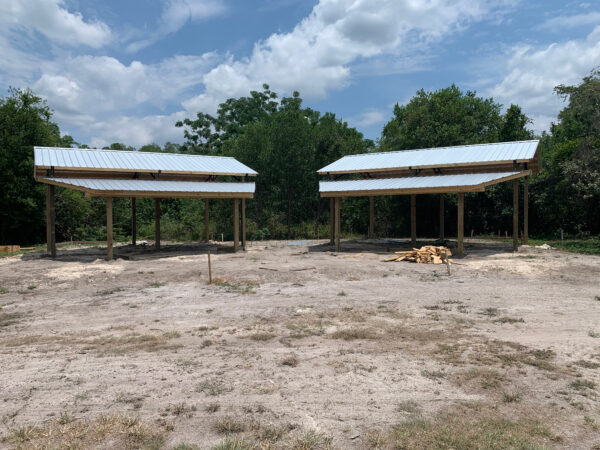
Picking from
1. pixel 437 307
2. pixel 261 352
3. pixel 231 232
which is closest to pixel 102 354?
pixel 261 352

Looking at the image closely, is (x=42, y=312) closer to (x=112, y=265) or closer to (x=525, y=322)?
(x=112, y=265)

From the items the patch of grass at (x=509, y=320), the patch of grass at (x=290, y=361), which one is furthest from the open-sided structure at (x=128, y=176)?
the patch of grass at (x=509, y=320)

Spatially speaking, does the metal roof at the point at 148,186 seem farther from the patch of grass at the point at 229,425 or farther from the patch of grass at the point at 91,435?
the patch of grass at the point at 229,425

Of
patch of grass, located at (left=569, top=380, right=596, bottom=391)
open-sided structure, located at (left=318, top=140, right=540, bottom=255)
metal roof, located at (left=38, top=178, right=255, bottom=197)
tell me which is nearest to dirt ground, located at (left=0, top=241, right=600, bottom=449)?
patch of grass, located at (left=569, top=380, right=596, bottom=391)

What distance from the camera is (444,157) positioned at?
73.4 feet

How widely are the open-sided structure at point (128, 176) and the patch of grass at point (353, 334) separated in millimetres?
11992

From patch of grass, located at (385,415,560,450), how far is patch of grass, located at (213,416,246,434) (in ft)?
4.58

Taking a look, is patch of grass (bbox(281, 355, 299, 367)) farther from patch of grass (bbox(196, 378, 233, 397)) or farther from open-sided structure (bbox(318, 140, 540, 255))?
open-sided structure (bbox(318, 140, 540, 255))

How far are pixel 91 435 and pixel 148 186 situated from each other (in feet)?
53.6

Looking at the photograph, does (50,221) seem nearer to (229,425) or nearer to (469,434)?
(229,425)

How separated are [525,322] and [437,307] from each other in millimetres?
1790

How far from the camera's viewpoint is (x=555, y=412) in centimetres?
462

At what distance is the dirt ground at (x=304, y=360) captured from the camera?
4328 mm

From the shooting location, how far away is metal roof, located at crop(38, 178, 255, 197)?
17.4 meters
